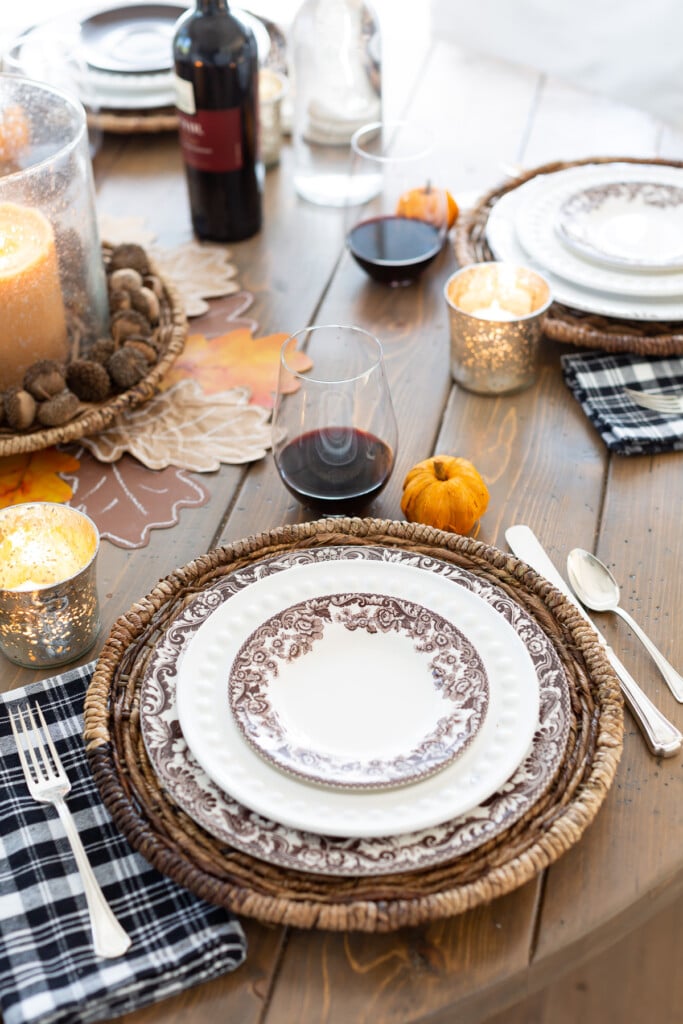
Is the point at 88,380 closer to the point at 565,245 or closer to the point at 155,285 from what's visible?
the point at 155,285

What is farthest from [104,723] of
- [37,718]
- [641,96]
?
[641,96]

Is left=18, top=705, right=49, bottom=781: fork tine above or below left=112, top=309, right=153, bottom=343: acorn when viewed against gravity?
below

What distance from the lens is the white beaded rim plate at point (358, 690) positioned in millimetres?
695

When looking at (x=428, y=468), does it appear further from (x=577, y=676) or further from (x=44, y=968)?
(x=44, y=968)

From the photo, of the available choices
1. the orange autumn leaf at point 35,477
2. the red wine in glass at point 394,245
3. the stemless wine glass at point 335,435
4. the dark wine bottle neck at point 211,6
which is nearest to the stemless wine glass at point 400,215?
the red wine in glass at point 394,245

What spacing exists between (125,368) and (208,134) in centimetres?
34

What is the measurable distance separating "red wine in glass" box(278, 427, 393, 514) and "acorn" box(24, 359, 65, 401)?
255mm

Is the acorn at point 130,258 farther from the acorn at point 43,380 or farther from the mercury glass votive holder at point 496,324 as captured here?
the mercury glass votive holder at point 496,324

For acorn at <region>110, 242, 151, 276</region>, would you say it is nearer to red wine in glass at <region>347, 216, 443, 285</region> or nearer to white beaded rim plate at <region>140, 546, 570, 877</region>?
red wine in glass at <region>347, 216, 443, 285</region>

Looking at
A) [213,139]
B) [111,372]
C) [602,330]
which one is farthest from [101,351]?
[602,330]

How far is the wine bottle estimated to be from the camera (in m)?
1.16

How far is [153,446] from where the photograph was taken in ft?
3.46

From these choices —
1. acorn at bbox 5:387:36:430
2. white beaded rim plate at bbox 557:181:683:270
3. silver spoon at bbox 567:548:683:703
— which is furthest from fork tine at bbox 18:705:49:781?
white beaded rim plate at bbox 557:181:683:270

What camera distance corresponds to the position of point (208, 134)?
122 cm
